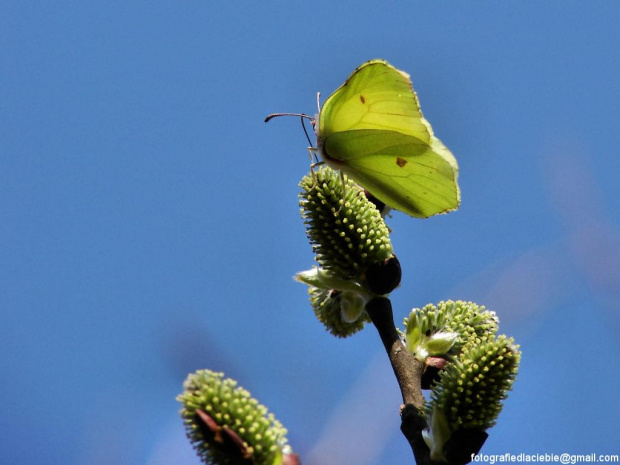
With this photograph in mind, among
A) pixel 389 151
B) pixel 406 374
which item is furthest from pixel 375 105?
pixel 406 374

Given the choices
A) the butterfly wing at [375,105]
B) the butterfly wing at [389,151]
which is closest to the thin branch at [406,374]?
the butterfly wing at [389,151]

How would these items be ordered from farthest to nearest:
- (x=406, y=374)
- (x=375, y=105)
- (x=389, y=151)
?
(x=389, y=151) < (x=375, y=105) < (x=406, y=374)

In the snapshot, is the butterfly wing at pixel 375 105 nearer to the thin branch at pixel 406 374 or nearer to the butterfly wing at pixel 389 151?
the butterfly wing at pixel 389 151

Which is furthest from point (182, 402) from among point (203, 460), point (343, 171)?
point (343, 171)

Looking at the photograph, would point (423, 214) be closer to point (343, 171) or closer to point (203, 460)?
point (343, 171)

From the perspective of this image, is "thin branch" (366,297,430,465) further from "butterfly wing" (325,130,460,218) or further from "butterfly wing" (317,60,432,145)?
"butterfly wing" (317,60,432,145)

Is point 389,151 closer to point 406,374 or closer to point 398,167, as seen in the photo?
point 398,167

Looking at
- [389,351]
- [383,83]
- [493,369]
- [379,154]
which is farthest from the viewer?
[379,154]
